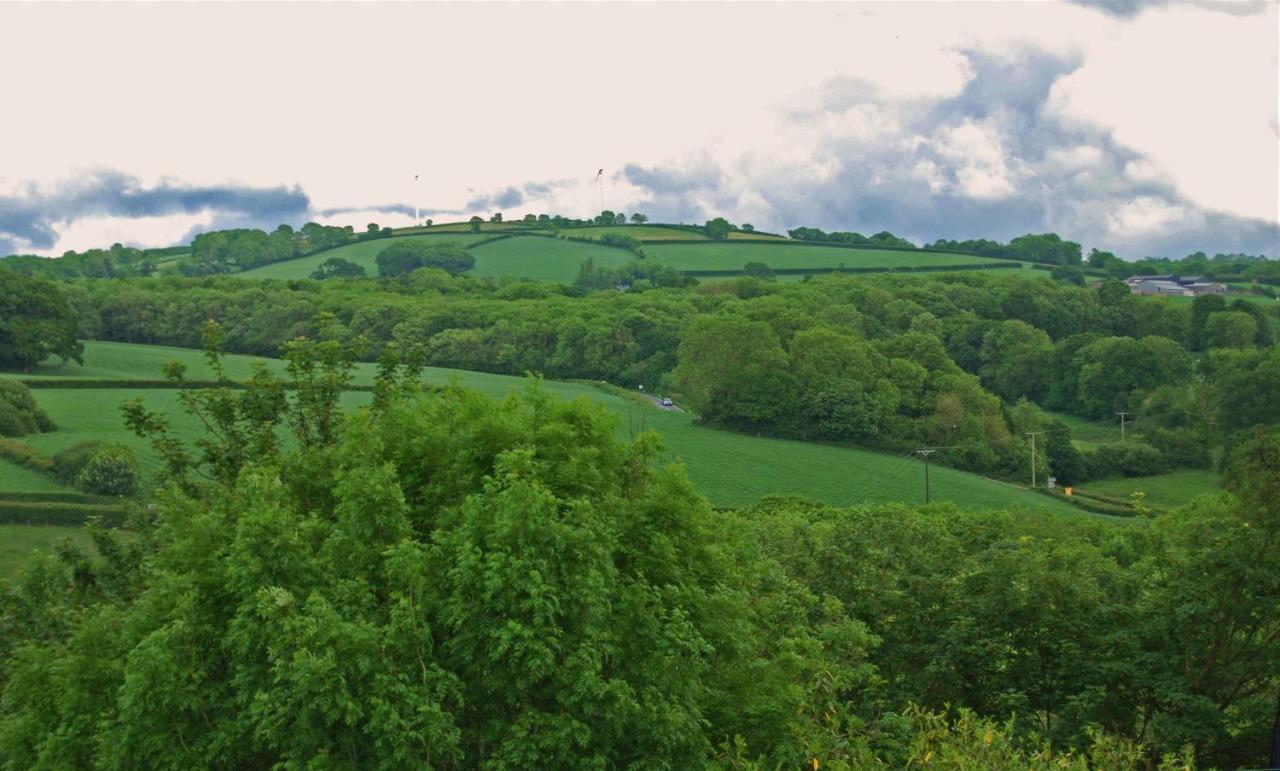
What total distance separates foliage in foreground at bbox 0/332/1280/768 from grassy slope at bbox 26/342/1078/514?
50.2m

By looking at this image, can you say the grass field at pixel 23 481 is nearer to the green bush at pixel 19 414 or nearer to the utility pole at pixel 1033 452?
Answer: the green bush at pixel 19 414

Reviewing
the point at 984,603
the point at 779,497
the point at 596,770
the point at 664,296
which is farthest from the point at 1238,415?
the point at 596,770

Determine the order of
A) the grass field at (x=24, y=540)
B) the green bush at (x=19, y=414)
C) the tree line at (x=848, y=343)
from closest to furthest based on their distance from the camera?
the grass field at (x=24, y=540)
the green bush at (x=19, y=414)
the tree line at (x=848, y=343)

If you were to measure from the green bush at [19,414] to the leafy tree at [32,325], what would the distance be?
18022 millimetres

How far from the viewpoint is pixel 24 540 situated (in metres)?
51.8

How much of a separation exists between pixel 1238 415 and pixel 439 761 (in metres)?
107

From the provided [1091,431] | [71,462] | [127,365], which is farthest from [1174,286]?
[71,462]

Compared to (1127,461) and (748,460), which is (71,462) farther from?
(1127,461)

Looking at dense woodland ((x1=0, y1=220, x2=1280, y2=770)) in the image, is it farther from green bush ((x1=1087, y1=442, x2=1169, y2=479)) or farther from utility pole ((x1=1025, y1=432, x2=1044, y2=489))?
green bush ((x1=1087, y1=442, x2=1169, y2=479))

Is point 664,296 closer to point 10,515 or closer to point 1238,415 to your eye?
point 1238,415

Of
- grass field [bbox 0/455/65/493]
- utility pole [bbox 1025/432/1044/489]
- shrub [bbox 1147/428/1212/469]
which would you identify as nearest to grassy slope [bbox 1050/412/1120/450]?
utility pole [bbox 1025/432/1044/489]

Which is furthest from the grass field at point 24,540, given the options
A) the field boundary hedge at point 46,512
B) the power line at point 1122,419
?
the power line at point 1122,419

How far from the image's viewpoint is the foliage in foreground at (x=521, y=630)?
14344 millimetres

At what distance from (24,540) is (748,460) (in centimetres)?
5532
